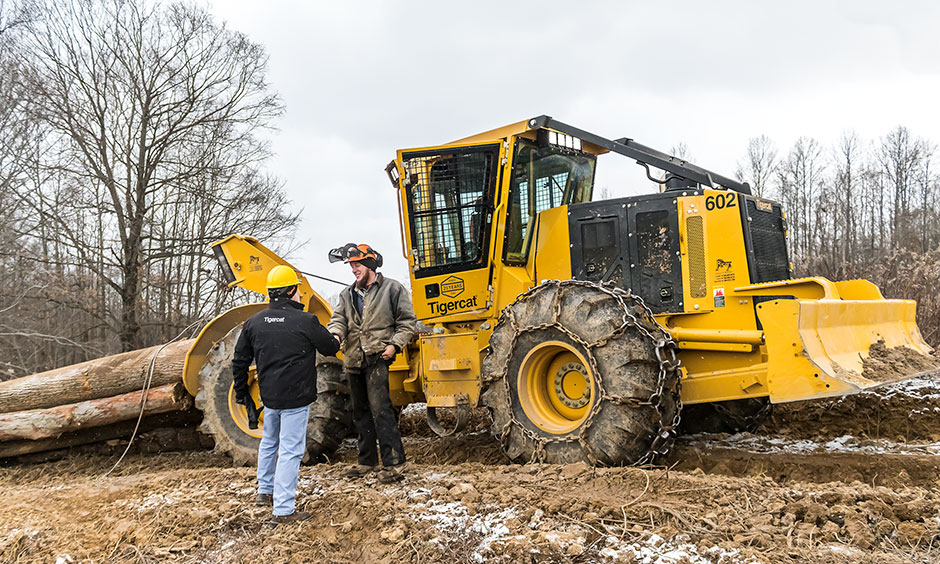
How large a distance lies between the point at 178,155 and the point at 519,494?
14711 mm

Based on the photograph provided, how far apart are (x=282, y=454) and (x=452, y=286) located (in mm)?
2766

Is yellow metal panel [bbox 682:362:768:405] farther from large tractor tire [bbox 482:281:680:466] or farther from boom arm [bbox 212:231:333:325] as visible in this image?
boom arm [bbox 212:231:333:325]

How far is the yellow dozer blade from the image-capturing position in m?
4.67

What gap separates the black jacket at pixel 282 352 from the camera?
4.52m

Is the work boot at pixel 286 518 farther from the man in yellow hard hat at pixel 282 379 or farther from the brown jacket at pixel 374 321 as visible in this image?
the brown jacket at pixel 374 321

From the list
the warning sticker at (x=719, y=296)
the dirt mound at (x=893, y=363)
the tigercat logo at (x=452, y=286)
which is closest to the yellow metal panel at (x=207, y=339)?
the tigercat logo at (x=452, y=286)

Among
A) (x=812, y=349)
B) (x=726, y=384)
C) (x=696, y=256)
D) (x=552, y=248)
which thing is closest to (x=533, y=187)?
(x=552, y=248)

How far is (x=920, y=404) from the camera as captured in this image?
736 centimetres

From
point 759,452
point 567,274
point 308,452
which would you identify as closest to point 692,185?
point 567,274

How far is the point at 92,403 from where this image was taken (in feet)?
24.1

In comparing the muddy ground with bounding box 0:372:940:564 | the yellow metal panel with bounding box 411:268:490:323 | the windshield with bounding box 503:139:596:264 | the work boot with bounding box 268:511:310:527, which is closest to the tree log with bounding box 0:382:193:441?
the muddy ground with bounding box 0:372:940:564

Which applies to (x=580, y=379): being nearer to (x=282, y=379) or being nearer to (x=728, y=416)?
(x=728, y=416)

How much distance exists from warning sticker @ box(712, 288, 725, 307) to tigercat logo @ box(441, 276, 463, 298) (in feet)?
7.90

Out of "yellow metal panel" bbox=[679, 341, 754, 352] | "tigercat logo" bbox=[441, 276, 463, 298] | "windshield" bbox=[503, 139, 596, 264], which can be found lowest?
"yellow metal panel" bbox=[679, 341, 754, 352]
